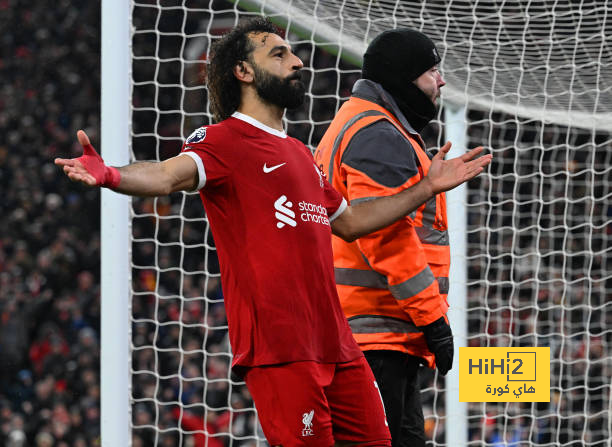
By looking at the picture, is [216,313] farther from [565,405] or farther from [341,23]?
[341,23]

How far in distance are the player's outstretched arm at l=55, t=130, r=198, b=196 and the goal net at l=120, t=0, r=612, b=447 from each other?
0.93 m

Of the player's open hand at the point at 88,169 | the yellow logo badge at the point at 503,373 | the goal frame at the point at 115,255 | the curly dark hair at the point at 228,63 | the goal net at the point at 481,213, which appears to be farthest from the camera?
the goal net at the point at 481,213

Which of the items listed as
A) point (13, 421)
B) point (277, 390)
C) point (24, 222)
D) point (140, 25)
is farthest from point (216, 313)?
point (277, 390)

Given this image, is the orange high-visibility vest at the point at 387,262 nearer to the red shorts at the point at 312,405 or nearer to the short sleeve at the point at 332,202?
the short sleeve at the point at 332,202

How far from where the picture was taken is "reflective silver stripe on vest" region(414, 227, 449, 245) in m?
2.74

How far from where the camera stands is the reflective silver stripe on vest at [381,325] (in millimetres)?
2691

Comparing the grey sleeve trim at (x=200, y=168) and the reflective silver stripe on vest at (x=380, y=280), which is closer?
the grey sleeve trim at (x=200, y=168)

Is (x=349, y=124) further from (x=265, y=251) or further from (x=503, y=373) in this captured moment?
(x=503, y=373)

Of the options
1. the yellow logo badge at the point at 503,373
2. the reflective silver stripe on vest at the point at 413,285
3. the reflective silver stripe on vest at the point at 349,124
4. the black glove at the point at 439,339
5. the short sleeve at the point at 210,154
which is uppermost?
the reflective silver stripe on vest at the point at 349,124

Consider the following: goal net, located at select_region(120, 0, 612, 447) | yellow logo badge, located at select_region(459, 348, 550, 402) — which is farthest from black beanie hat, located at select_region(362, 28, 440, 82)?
yellow logo badge, located at select_region(459, 348, 550, 402)

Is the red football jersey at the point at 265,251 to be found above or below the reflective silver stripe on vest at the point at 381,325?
above

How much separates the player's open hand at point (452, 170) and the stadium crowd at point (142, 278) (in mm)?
4075

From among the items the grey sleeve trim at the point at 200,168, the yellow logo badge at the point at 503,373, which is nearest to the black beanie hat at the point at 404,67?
the grey sleeve trim at the point at 200,168

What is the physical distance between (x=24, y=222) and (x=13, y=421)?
270 cm
